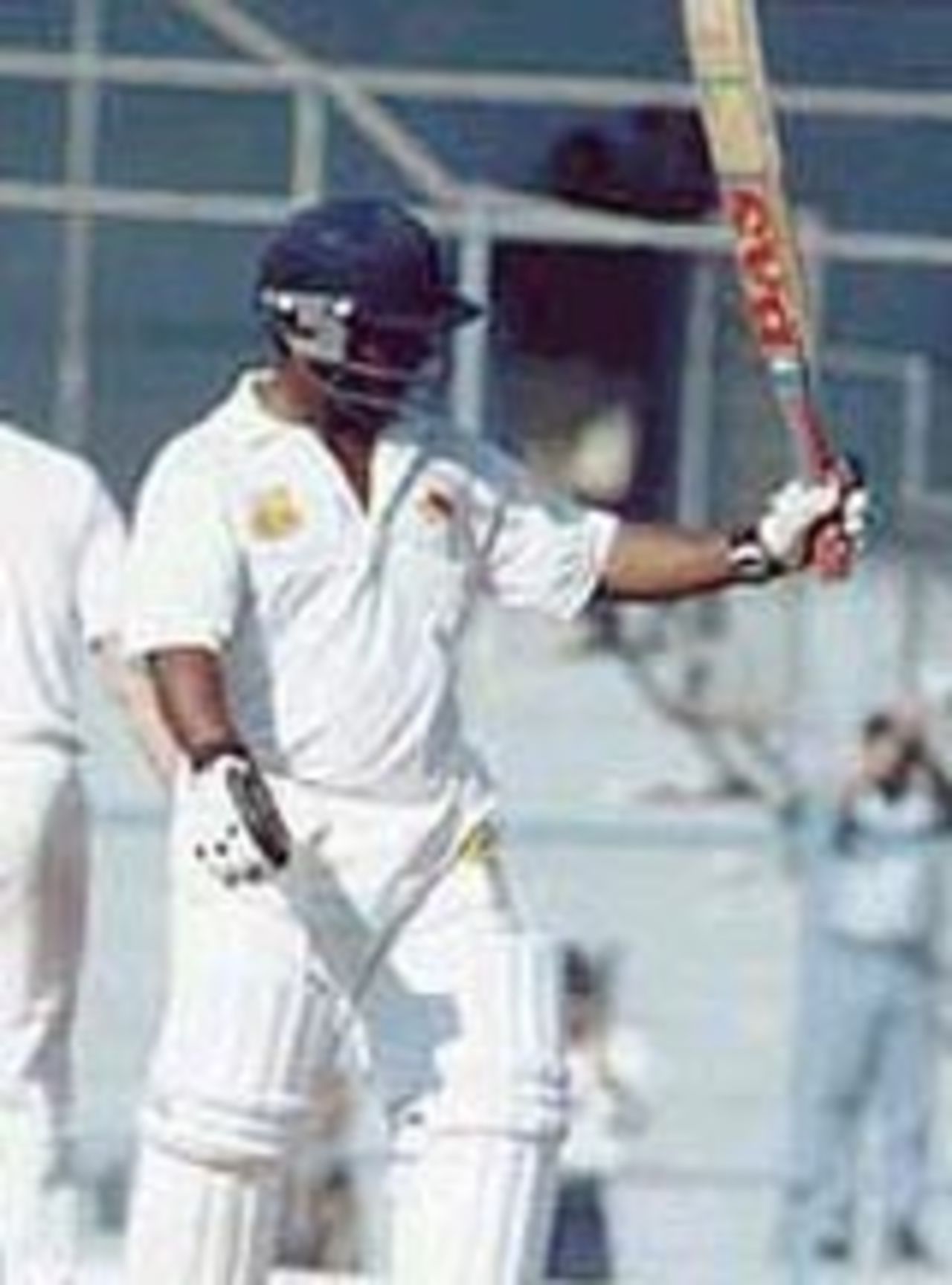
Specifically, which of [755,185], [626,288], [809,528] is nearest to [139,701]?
[809,528]

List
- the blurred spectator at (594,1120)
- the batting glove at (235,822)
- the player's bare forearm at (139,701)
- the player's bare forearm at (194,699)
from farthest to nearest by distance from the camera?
the blurred spectator at (594,1120) < the player's bare forearm at (139,701) < the player's bare forearm at (194,699) < the batting glove at (235,822)

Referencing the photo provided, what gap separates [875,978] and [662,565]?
13.0 feet

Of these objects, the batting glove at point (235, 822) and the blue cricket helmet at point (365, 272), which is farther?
the blue cricket helmet at point (365, 272)

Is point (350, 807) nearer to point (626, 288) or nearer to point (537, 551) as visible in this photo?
point (537, 551)

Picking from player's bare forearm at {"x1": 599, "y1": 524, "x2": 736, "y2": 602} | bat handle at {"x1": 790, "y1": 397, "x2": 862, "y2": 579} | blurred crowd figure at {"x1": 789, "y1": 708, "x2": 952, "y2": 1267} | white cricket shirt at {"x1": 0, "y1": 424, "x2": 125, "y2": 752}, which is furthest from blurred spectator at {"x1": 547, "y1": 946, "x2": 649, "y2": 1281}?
bat handle at {"x1": 790, "y1": 397, "x2": 862, "y2": 579}

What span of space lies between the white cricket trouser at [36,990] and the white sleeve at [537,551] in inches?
32.9

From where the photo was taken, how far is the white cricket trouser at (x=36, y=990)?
8.76 metres

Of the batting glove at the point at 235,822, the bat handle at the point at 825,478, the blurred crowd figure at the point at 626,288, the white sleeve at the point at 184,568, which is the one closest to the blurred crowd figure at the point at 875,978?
the blurred crowd figure at the point at 626,288

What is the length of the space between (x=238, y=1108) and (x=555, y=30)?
4506 mm

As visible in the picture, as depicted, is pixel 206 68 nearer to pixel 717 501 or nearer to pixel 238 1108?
pixel 717 501

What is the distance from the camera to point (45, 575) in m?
8.69

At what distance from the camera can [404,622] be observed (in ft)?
26.2

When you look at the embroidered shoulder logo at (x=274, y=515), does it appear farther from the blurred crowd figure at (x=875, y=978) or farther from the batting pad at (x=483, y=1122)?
the blurred crowd figure at (x=875, y=978)

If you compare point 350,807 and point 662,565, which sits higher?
point 662,565
